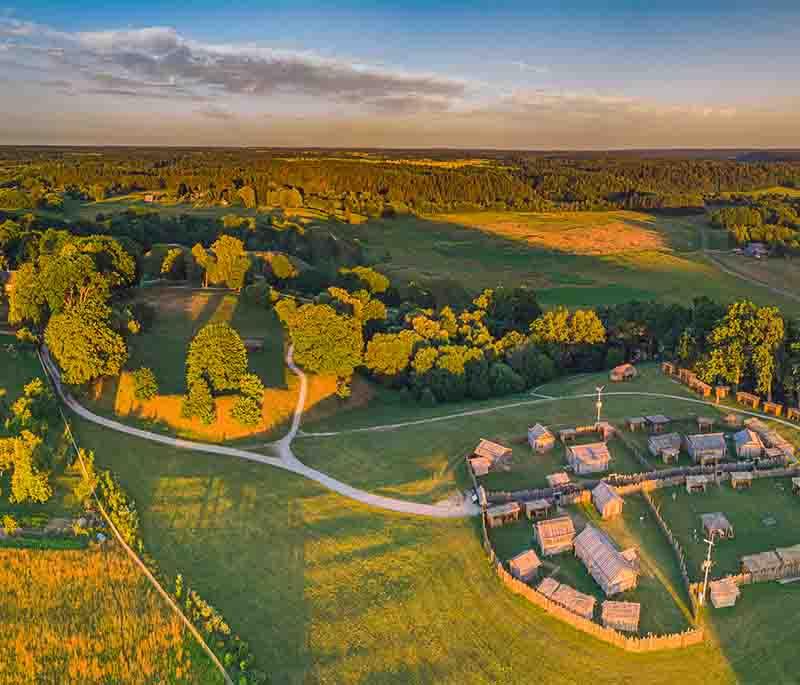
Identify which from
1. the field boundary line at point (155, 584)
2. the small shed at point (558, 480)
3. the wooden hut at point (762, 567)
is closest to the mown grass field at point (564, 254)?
the small shed at point (558, 480)

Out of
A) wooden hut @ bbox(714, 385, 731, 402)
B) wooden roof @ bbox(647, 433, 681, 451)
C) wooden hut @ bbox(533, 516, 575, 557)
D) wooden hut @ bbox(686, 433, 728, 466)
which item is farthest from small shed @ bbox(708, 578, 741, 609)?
wooden hut @ bbox(714, 385, 731, 402)

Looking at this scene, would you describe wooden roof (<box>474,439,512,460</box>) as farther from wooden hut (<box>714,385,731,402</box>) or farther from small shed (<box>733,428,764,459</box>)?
wooden hut (<box>714,385,731,402</box>)

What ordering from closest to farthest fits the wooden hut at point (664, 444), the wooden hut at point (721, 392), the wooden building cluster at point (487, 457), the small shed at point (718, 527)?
1. the small shed at point (718, 527)
2. the wooden building cluster at point (487, 457)
3. the wooden hut at point (664, 444)
4. the wooden hut at point (721, 392)

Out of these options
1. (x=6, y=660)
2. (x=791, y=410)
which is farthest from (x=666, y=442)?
(x=6, y=660)

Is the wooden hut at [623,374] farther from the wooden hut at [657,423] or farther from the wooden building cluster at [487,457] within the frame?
the wooden building cluster at [487,457]

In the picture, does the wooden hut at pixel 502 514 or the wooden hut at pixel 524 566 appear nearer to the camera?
the wooden hut at pixel 524 566

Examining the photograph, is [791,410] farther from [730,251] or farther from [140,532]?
[730,251]

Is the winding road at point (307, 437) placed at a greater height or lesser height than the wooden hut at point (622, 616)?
greater
